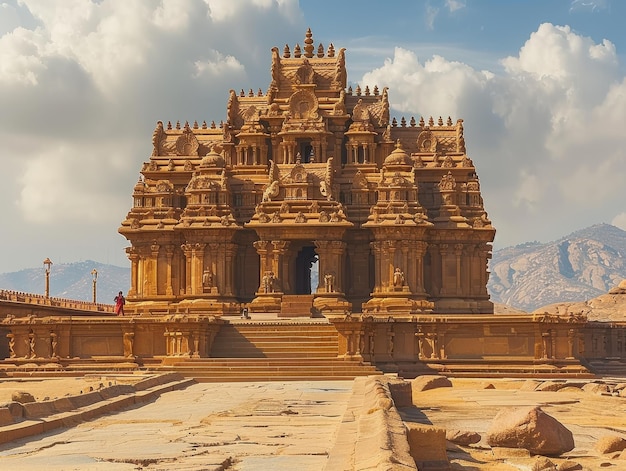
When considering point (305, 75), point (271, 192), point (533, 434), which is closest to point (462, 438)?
point (533, 434)

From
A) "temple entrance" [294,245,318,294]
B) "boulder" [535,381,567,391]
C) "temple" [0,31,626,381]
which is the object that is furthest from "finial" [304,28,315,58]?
"boulder" [535,381,567,391]

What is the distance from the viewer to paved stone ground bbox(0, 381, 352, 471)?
13234 millimetres

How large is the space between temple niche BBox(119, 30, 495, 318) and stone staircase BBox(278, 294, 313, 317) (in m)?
0.06

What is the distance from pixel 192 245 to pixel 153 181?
283 inches

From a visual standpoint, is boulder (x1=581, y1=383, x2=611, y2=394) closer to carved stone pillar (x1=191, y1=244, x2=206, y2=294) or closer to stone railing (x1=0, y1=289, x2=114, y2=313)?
carved stone pillar (x1=191, y1=244, x2=206, y2=294)

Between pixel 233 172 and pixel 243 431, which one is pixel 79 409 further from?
pixel 233 172

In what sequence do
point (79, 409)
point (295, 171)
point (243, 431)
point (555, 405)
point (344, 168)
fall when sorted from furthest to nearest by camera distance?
point (344, 168), point (295, 171), point (555, 405), point (79, 409), point (243, 431)

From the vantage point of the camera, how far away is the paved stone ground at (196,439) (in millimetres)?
13234

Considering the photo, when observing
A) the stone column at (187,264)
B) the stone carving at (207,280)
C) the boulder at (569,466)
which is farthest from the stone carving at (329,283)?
the boulder at (569,466)

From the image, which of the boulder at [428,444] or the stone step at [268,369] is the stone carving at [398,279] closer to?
the stone step at [268,369]

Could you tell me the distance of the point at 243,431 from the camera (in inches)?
672

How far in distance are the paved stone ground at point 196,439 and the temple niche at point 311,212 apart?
2677cm

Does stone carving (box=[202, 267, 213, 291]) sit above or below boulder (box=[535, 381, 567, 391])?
above

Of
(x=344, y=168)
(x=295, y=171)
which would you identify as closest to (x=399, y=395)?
(x=295, y=171)
